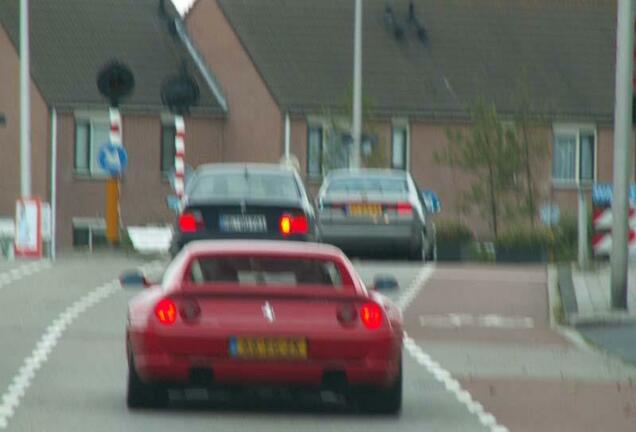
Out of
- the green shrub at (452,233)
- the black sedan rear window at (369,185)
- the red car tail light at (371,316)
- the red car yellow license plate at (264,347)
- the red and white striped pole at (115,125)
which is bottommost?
the green shrub at (452,233)

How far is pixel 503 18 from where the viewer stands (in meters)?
65.8

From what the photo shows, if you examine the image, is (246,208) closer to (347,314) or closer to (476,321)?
(476,321)

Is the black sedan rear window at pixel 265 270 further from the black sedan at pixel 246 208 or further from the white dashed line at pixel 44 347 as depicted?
the black sedan at pixel 246 208

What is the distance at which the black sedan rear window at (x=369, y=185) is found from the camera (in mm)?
34594

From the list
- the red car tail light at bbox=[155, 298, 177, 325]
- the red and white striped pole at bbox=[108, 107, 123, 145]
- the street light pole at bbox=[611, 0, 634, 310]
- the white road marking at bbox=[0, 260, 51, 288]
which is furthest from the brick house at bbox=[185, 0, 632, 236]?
the red car tail light at bbox=[155, 298, 177, 325]

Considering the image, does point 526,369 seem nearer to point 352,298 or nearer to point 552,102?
point 352,298

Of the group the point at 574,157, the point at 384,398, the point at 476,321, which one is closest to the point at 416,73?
the point at 574,157

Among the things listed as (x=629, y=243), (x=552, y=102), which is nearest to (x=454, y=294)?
(x=629, y=243)

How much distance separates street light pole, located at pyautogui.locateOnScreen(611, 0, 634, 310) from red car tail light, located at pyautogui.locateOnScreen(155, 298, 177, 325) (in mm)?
11358

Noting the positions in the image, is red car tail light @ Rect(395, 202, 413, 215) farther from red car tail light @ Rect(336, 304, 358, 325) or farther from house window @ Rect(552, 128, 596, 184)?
house window @ Rect(552, 128, 596, 184)

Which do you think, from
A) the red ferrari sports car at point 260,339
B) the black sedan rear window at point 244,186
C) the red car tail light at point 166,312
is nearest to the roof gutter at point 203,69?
the black sedan rear window at point 244,186

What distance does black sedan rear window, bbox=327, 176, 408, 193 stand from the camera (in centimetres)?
3459

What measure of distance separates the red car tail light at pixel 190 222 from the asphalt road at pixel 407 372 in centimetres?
99

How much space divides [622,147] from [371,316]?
37.0 ft
